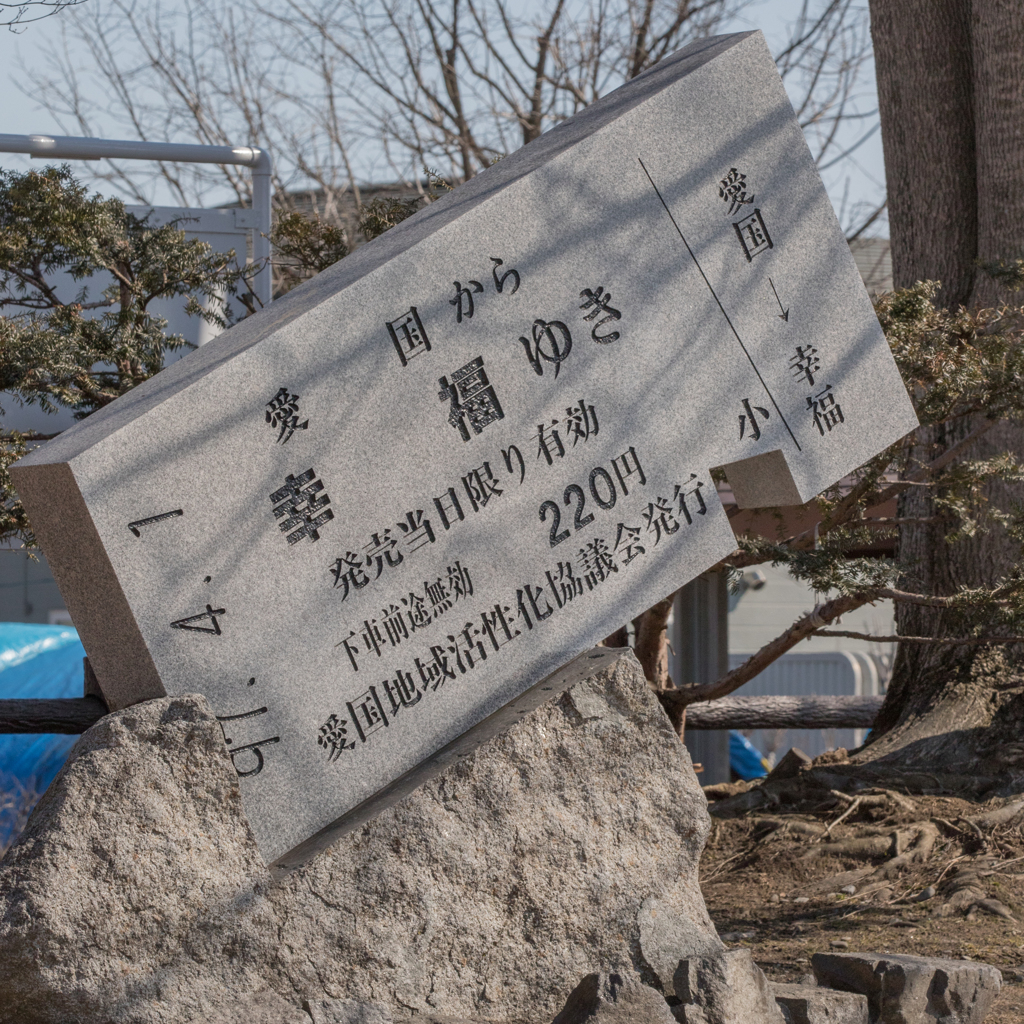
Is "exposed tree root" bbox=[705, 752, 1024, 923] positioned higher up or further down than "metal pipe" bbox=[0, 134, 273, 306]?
further down

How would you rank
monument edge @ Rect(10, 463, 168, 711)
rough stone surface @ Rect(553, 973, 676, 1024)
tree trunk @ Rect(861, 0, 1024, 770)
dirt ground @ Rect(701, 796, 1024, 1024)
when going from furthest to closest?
tree trunk @ Rect(861, 0, 1024, 770), dirt ground @ Rect(701, 796, 1024, 1024), monument edge @ Rect(10, 463, 168, 711), rough stone surface @ Rect(553, 973, 676, 1024)

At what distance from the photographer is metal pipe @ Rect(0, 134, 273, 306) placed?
5.87 meters

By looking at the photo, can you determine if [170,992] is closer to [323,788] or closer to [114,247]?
[323,788]

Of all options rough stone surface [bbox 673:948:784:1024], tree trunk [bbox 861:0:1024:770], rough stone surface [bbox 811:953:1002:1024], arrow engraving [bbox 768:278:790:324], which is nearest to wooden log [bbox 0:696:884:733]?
tree trunk [bbox 861:0:1024:770]

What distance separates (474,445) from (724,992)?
1.57m

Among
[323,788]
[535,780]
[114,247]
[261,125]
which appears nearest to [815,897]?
[535,780]

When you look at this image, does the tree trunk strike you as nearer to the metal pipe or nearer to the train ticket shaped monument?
the train ticket shaped monument

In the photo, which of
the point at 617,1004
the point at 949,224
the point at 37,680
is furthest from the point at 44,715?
the point at 37,680

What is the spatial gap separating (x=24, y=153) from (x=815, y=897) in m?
5.08

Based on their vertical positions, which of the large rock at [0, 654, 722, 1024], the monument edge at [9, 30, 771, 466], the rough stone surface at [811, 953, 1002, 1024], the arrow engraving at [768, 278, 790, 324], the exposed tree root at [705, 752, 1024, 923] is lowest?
the exposed tree root at [705, 752, 1024, 923]

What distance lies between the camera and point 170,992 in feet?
9.17

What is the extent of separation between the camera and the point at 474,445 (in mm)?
3359

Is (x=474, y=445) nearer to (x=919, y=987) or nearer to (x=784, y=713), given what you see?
(x=919, y=987)

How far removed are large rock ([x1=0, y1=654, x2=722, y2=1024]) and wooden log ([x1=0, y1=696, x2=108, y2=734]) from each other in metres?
2.34
